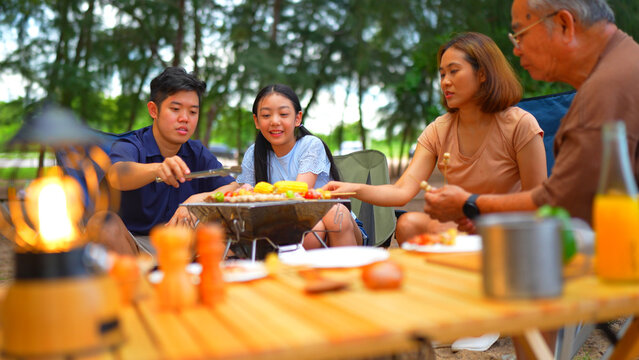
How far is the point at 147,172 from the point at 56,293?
6.83 feet

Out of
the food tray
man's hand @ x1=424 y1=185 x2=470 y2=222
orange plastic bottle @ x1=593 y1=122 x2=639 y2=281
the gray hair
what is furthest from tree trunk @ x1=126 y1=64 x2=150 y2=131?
orange plastic bottle @ x1=593 y1=122 x2=639 y2=281

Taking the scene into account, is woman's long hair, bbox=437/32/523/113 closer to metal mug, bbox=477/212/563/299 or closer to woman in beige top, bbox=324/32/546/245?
woman in beige top, bbox=324/32/546/245

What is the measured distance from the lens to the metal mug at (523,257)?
3.36ft

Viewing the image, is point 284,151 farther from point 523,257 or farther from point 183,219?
point 523,257

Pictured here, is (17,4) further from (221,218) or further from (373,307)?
(373,307)

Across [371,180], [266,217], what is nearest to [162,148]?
[266,217]

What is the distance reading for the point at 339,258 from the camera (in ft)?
5.04

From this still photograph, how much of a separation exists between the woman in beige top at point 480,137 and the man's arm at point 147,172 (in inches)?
31.0

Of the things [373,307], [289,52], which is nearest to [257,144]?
[373,307]

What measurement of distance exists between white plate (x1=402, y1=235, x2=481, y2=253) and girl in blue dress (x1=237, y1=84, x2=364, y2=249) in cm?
152

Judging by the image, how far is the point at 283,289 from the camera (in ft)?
4.19

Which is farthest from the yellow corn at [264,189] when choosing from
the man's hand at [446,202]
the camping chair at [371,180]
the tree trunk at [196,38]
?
the tree trunk at [196,38]

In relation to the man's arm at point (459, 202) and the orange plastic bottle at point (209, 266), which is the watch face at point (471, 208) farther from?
the orange plastic bottle at point (209, 266)

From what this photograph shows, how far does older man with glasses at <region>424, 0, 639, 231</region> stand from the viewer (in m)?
1.57
